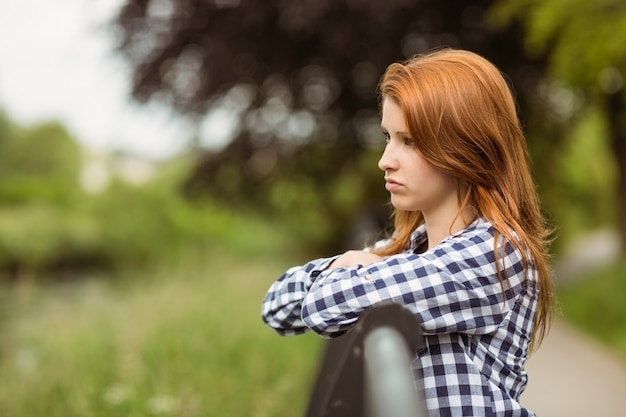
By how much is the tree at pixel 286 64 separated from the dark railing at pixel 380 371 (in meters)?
7.86

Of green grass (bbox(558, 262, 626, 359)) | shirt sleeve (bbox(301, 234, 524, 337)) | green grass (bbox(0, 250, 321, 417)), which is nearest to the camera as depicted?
shirt sleeve (bbox(301, 234, 524, 337))

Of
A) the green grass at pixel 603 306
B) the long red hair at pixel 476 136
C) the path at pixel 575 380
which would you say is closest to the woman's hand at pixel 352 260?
the long red hair at pixel 476 136

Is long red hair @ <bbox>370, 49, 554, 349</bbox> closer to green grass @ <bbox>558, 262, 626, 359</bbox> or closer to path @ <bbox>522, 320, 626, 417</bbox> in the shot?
path @ <bbox>522, 320, 626, 417</bbox>

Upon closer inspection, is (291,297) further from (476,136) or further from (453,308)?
(476,136)

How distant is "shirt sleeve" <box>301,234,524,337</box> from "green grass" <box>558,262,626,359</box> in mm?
5435

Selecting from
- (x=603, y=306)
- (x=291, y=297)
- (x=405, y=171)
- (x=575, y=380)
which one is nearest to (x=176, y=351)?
(x=575, y=380)

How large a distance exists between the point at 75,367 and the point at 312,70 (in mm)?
6620

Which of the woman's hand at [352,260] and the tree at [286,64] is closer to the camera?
the woman's hand at [352,260]

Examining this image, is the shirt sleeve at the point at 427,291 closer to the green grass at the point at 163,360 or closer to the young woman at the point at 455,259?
the young woman at the point at 455,259

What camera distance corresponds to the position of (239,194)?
12453 mm

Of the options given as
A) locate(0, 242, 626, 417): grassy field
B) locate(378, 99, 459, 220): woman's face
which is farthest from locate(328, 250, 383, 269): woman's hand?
locate(0, 242, 626, 417): grassy field

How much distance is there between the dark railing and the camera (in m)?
1.06

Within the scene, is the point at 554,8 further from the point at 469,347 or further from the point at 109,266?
the point at 109,266

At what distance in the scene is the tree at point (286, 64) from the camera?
9.70m
